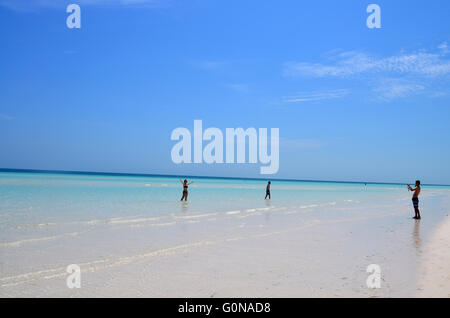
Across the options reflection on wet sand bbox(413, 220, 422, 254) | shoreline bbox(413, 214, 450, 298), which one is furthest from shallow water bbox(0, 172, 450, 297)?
shoreline bbox(413, 214, 450, 298)

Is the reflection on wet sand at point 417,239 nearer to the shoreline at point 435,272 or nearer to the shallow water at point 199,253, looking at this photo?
the shallow water at point 199,253

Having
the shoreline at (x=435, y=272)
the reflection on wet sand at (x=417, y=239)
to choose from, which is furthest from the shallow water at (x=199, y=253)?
the shoreline at (x=435, y=272)

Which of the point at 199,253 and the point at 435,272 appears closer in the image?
the point at 435,272

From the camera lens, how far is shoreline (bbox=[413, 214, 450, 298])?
6.03 meters

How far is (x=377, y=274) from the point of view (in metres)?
7.21

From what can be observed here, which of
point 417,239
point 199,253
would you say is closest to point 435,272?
point 417,239

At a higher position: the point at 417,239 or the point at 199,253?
the point at 199,253

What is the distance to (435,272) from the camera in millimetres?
7352

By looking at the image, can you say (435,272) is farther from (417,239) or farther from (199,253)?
(199,253)

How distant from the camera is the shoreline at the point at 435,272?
237 inches

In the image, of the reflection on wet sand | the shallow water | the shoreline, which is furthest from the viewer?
the reflection on wet sand

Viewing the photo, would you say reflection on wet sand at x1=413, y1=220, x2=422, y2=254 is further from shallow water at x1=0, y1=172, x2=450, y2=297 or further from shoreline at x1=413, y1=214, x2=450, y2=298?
shoreline at x1=413, y1=214, x2=450, y2=298
